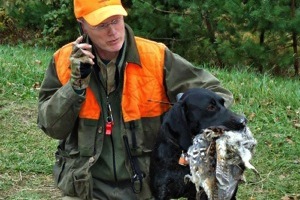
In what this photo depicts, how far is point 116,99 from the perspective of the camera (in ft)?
12.0

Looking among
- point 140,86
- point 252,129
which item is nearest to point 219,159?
point 140,86

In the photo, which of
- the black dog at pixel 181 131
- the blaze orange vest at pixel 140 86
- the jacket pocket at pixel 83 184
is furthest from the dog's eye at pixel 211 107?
the jacket pocket at pixel 83 184

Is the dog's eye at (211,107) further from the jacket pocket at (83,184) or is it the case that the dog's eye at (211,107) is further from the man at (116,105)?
the jacket pocket at (83,184)

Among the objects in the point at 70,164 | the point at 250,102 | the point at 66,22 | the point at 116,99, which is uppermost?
the point at 116,99

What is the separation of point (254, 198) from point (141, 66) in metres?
1.94

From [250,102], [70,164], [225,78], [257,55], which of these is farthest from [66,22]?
[70,164]

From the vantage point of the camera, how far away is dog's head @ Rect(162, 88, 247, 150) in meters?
3.25

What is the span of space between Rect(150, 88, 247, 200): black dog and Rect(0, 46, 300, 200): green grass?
1.73 m

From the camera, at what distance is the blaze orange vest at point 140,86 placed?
358 centimetres

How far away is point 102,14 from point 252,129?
3128mm

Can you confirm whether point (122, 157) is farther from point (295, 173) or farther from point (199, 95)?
point (295, 173)

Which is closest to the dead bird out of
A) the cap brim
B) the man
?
the man

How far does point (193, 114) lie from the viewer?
10.8 feet

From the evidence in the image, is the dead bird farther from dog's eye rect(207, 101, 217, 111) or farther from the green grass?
the green grass
